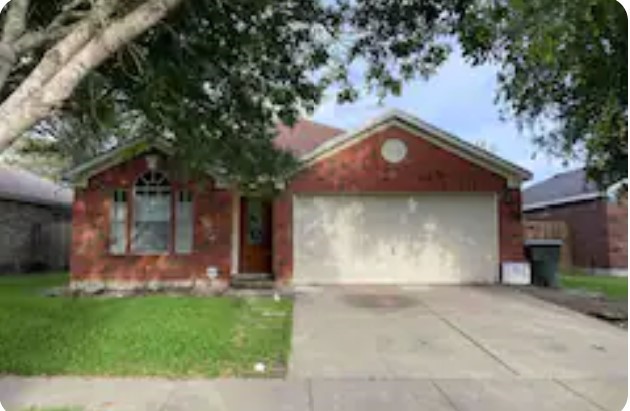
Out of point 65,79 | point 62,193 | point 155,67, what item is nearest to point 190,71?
point 155,67

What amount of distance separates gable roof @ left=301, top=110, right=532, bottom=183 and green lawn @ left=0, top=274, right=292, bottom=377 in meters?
5.07

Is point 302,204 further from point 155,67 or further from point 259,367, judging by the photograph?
point 259,367

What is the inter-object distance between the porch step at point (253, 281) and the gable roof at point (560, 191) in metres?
12.8

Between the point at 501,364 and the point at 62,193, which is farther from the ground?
the point at 62,193

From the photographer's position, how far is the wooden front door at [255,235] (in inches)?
677

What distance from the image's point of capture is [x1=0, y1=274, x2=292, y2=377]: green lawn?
753cm

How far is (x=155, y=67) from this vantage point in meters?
9.90

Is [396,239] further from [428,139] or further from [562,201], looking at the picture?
[562,201]

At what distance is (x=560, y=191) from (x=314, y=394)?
23.4 metres

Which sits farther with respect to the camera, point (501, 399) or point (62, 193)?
point (62, 193)

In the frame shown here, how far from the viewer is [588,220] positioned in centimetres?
2444

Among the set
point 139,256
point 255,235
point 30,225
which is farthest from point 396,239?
point 30,225

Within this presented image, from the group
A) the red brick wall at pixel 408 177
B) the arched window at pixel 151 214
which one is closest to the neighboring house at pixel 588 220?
the red brick wall at pixel 408 177

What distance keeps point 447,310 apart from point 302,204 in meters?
5.94
